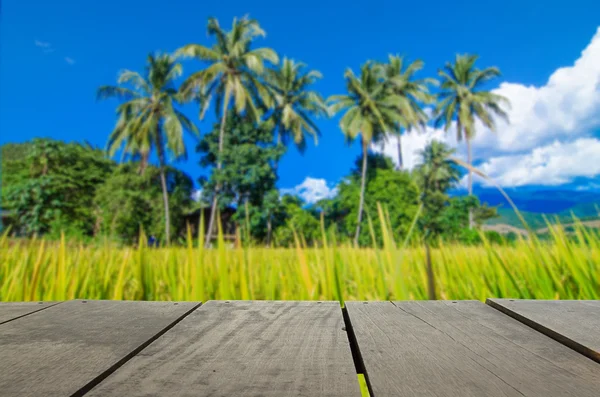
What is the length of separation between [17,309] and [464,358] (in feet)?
3.32

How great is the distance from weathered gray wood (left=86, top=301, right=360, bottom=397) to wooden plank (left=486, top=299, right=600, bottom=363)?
1.22 feet

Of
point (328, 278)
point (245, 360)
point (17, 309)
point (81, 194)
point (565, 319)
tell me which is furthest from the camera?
point (81, 194)

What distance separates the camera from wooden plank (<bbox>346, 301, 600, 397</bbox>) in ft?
1.61

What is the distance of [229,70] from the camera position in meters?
18.7

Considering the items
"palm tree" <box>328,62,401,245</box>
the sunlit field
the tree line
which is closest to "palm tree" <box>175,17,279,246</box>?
the tree line

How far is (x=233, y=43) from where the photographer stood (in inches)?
761

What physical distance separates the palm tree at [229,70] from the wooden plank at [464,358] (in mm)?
17627

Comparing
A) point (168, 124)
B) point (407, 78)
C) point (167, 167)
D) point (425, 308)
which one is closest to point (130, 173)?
point (167, 167)

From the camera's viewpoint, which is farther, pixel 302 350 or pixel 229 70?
pixel 229 70

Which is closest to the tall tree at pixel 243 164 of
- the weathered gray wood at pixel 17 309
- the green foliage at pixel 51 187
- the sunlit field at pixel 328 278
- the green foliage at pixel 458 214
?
the green foliage at pixel 51 187

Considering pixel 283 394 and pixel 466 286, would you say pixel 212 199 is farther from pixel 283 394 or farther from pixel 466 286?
pixel 283 394

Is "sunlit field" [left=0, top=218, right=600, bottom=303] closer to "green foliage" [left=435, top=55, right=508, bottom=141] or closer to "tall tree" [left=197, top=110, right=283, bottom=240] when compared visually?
"tall tree" [left=197, top=110, right=283, bottom=240]

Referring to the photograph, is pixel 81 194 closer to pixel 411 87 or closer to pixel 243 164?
pixel 243 164

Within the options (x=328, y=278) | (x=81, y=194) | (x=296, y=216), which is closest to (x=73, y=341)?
(x=328, y=278)
